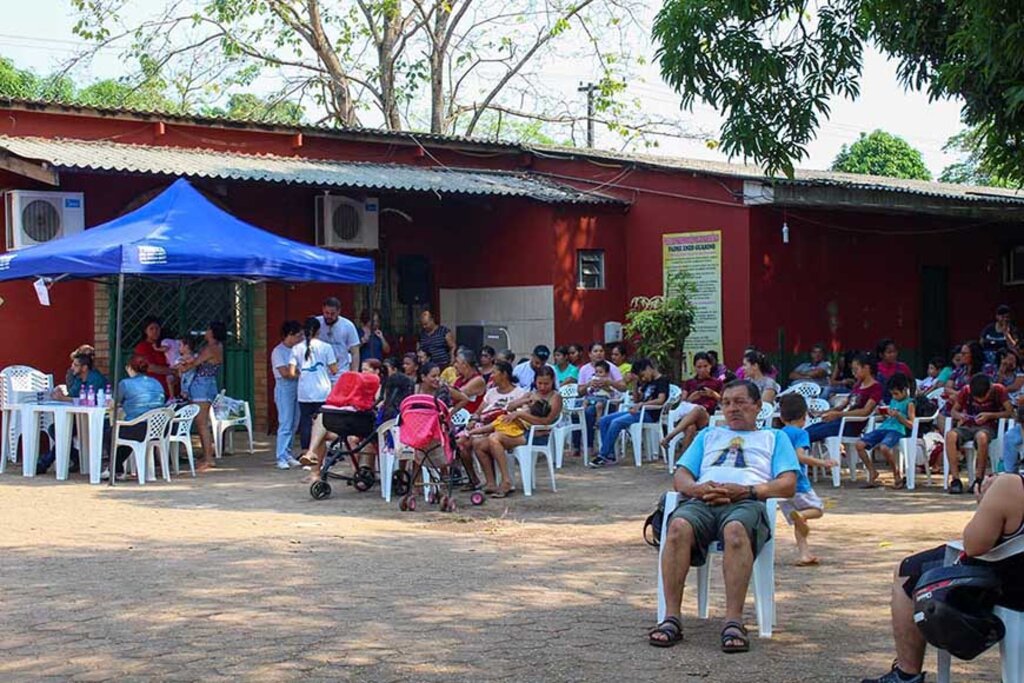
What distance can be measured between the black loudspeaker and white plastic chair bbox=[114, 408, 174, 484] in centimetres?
596

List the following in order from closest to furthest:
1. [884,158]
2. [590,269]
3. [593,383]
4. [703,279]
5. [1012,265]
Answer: [593,383] < [703,279] < [590,269] < [1012,265] < [884,158]

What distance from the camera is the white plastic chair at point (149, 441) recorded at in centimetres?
1229

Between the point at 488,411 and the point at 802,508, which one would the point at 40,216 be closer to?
the point at 488,411

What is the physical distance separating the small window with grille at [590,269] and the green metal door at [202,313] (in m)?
4.35

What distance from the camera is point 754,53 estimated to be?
36.4 feet

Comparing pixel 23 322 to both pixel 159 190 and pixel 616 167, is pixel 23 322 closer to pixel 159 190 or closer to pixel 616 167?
pixel 159 190

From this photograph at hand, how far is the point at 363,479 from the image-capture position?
11.7 meters

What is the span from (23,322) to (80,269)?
3.42 metres

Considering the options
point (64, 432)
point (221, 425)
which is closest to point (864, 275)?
point (221, 425)

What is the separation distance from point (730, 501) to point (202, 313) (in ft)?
37.7

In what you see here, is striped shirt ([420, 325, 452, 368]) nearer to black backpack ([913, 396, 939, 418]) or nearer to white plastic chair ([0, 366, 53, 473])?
A: white plastic chair ([0, 366, 53, 473])

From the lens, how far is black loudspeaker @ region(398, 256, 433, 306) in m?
18.2

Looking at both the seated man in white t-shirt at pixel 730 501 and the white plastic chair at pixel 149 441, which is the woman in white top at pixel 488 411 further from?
the seated man in white t-shirt at pixel 730 501

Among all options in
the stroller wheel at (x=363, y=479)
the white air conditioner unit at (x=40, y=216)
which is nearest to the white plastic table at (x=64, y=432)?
the white air conditioner unit at (x=40, y=216)
